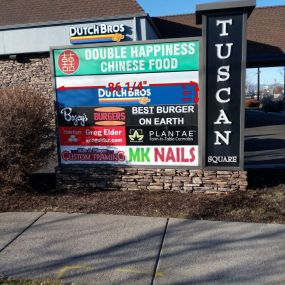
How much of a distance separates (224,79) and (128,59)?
1.58 metres

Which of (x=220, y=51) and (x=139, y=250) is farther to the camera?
(x=220, y=51)

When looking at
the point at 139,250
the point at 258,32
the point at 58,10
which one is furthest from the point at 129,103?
the point at 258,32

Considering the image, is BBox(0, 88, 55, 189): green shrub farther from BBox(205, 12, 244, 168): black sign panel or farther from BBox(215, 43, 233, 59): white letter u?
BBox(215, 43, 233, 59): white letter u

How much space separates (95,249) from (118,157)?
7.75 ft

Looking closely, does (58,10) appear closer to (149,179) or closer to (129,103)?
(129,103)

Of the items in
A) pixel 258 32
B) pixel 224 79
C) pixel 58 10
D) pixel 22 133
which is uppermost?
pixel 258 32

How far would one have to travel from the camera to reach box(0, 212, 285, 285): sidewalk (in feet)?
11.6

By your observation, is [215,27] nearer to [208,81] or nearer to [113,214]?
[208,81]

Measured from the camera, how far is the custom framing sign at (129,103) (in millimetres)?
5812

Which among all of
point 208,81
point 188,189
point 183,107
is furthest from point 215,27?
point 188,189

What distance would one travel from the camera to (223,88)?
5.71 metres

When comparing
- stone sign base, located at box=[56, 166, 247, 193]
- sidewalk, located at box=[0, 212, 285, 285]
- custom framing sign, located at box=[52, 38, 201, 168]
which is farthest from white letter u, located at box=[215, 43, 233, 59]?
sidewalk, located at box=[0, 212, 285, 285]

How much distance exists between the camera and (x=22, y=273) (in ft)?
11.9

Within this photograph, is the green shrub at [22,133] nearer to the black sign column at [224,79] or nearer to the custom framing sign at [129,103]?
the custom framing sign at [129,103]
